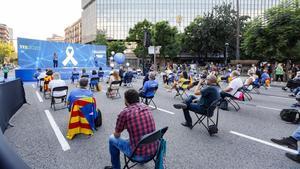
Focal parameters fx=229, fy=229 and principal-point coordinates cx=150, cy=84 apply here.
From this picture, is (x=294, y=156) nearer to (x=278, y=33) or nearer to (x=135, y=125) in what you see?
(x=135, y=125)

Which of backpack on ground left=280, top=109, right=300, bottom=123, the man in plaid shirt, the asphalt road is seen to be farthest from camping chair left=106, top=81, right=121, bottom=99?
the man in plaid shirt

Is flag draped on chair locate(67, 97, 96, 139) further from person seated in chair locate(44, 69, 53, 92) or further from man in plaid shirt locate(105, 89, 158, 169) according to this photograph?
person seated in chair locate(44, 69, 53, 92)

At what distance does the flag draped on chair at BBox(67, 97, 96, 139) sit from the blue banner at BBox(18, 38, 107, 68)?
64.3ft

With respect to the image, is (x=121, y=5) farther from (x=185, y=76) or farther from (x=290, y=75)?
(x=185, y=76)

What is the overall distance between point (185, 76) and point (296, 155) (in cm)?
835

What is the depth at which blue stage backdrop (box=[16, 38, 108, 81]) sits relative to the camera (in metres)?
22.0

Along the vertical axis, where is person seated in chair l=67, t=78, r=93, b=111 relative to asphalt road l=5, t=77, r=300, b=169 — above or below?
above

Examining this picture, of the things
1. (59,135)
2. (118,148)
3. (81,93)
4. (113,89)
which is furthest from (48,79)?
(118,148)

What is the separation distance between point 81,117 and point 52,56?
22943 millimetres

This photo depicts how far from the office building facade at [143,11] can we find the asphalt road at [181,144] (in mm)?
78914

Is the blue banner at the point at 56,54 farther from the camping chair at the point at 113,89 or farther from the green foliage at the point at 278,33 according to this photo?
the green foliage at the point at 278,33

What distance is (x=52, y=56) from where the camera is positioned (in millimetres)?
26016

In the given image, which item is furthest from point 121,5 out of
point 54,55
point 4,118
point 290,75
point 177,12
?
point 4,118

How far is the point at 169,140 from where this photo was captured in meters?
5.38
